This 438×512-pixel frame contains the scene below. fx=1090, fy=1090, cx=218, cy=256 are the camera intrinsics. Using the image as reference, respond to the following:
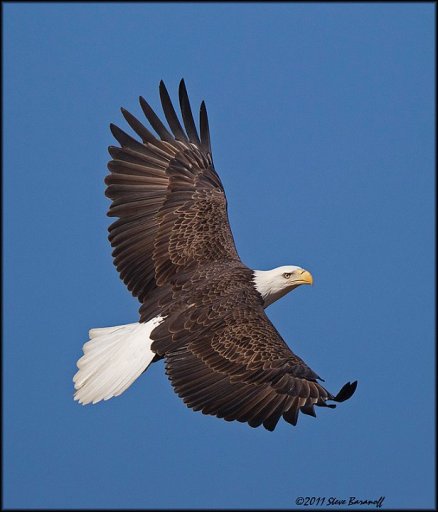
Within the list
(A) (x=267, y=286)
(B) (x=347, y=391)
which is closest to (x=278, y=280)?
(A) (x=267, y=286)

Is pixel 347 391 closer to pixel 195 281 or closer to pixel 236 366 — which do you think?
pixel 236 366

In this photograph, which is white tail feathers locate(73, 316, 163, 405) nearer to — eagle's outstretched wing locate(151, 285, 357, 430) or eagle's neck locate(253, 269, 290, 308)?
eagle's outstretched wing locate(151, 285, 357, 430)

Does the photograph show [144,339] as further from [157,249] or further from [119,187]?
[119,187]

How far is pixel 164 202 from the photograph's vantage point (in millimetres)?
9469

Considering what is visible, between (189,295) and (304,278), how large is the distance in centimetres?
118

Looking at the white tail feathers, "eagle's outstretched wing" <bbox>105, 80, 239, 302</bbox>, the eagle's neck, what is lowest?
the white tail feathers

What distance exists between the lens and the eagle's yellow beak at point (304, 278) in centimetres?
925

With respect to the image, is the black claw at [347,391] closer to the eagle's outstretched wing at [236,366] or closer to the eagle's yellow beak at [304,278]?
the eagle's outstretched wing at [236,366]

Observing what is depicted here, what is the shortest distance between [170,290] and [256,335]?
3.26 ft

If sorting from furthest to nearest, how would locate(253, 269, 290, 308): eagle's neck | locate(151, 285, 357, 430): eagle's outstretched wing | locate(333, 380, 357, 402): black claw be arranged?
locate(253, 269, 290, 308): eagle's neck → locate(151, 285, 357, 430): eagle's outstretched wing → locate(333, 380, 357, 402): black claw

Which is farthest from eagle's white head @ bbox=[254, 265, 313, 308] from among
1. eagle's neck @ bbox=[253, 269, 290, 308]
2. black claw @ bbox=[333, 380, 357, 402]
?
black claw @ bbox=[333, 380, 357, 402]

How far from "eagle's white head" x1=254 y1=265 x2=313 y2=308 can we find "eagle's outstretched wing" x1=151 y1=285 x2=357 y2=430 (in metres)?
0.38

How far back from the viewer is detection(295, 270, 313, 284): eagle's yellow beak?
30.3 ft

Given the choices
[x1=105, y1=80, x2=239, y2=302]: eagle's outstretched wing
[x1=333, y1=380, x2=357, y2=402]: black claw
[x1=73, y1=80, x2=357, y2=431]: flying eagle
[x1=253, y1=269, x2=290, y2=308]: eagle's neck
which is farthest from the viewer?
[x1=105, y1=80, x2=239, y2=302]: eagle's outstretched wing
